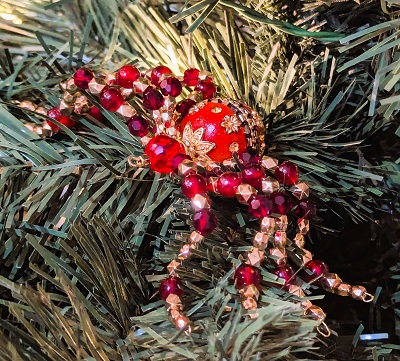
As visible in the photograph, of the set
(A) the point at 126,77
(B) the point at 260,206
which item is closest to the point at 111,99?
(A) the point at 126,77

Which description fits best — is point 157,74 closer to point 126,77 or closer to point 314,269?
point 126,77

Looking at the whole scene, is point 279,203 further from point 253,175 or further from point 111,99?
point 111,99

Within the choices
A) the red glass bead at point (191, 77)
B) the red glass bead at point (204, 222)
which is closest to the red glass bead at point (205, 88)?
the red glass bead at point (191, 77)

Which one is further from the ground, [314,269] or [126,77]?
[126,77]

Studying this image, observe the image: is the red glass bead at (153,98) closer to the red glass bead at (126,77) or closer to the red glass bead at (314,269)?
the red glass bead at (126,77)

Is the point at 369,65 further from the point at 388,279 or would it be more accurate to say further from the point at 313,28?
the point at 388,279

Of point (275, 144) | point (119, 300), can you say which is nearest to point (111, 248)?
point (119, 300)
